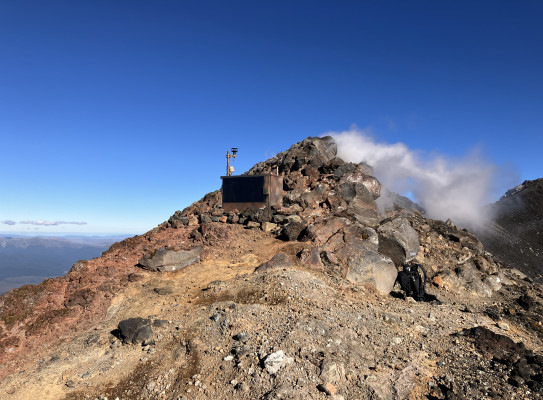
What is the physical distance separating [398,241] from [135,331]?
14.3m

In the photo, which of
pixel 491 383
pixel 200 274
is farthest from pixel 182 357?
pixel 491 383

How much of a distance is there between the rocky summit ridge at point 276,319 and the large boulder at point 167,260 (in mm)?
58

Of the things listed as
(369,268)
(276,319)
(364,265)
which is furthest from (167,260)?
(369,268)

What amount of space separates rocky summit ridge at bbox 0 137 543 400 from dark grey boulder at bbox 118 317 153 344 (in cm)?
5

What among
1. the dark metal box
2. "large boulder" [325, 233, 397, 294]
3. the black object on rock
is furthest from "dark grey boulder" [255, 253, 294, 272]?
the dark metal box

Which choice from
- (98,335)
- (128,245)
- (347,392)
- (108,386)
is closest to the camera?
(347,392)

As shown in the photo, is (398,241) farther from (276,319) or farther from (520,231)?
(520,231)

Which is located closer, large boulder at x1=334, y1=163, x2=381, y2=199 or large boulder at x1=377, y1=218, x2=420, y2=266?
large boulder at x1=377, y1=218, x2=420, y2=266

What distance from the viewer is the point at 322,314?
1106 centimetres

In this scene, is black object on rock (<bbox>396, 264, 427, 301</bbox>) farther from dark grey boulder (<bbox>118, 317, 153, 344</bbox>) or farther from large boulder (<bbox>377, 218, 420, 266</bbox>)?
dark grey boulder (<bbox>118, 317, 153, 344</bbox>)

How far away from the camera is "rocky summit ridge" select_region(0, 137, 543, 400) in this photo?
318 inches

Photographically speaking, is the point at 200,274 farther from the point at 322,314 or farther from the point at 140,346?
the point at 322,314

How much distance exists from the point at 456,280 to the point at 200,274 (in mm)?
13739

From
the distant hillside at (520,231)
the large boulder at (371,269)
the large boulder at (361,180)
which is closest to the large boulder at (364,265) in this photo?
the large boulder at (371,269)
